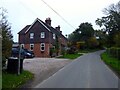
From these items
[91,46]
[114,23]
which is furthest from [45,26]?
[91,46]

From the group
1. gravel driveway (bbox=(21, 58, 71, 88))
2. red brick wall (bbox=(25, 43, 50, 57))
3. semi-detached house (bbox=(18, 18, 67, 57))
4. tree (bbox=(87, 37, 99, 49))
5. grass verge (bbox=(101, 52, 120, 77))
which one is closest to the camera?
gravel driveway (bbox=(21, 58, 71, 88))

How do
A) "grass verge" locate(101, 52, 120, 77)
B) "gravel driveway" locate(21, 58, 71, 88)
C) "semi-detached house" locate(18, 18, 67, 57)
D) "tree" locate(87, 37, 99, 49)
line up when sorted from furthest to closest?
"tree" locate(87, 37, 99, 49) < "semi-detached house" locate(18, 18, 67, 57) < "grass verge" locate(101, 52, 120, 77) < "gravel driveway" locate(21, 58, 71, 88)

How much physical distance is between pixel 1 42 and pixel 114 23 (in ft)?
219

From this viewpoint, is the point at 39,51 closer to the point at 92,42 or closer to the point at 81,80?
the point at 81,80

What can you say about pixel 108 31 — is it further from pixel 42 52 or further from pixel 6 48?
pixel 6 48

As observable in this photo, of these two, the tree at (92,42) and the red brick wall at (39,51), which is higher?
the tree at (92,42)

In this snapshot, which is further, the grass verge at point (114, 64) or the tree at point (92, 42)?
the tree at point (92, 42)

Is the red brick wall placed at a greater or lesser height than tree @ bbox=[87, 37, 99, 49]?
lesser

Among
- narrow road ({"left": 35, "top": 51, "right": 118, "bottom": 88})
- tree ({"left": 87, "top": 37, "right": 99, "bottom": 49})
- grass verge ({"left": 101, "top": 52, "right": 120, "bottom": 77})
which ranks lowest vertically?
narrow road ({"left": 35, "top": 51, "right": 118, "bottom": 88})

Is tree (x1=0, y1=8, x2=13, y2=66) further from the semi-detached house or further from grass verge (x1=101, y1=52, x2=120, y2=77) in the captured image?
the semi-detached house

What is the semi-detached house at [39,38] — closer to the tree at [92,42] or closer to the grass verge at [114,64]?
the grass verge at [114,64]

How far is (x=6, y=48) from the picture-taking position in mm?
17516

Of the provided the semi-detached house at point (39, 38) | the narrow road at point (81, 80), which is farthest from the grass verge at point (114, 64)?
the semi-detached house at point (39, 38)

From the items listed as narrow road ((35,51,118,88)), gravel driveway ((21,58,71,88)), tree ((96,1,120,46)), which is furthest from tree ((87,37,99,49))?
narrow road ((35,51,118,88))
